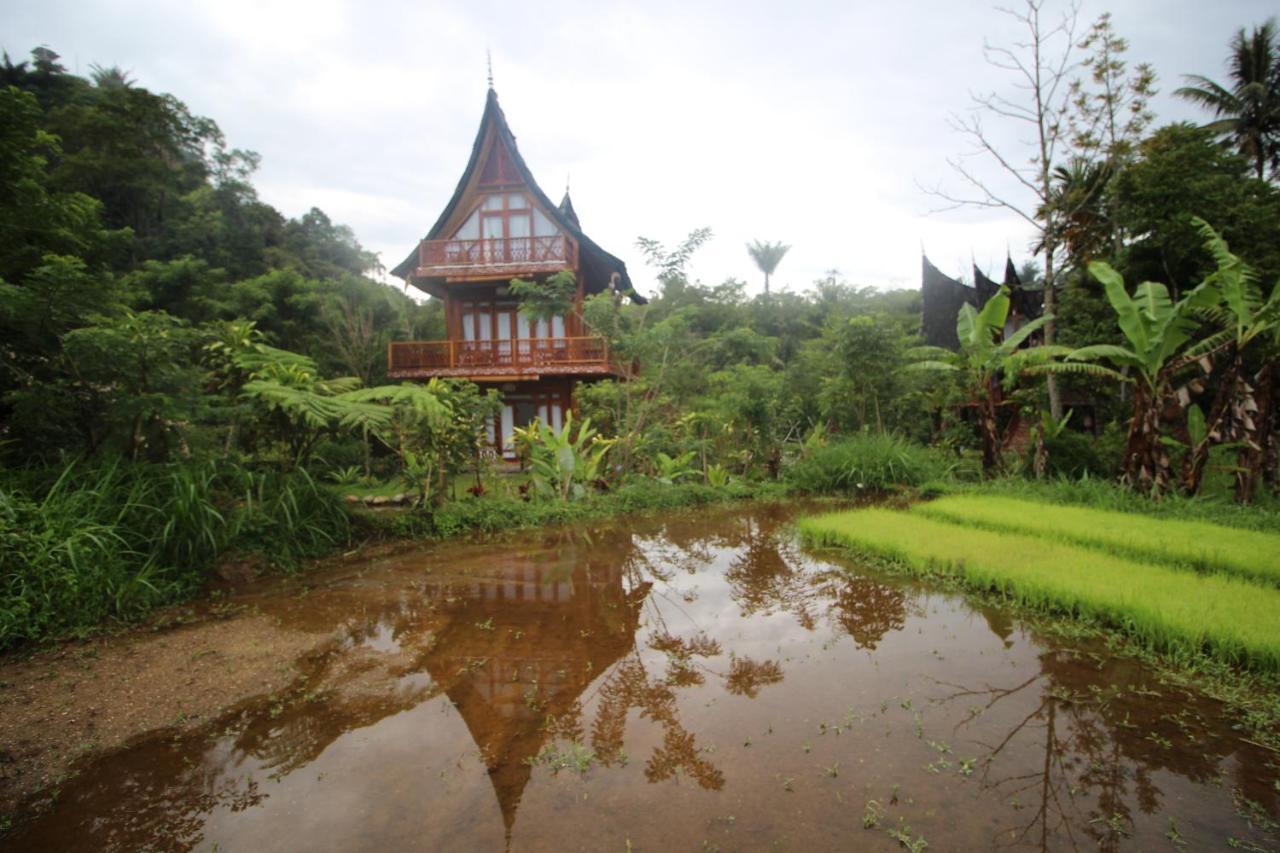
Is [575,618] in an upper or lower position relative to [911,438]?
lower

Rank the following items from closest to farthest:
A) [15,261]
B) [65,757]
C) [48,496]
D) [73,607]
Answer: [65,757], [73,607], [48,496], [15,261]

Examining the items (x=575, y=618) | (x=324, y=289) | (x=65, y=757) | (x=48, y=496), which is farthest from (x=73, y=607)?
(x=324, y=289)

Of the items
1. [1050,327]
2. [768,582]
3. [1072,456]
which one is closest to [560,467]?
[768,582]

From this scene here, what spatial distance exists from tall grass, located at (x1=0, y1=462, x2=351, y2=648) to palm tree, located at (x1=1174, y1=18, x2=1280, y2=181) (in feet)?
87.6

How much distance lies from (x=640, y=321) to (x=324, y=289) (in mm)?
8622

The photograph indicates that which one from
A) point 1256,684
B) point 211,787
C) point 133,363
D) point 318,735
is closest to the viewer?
point 211,787

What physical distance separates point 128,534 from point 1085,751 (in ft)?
20.6

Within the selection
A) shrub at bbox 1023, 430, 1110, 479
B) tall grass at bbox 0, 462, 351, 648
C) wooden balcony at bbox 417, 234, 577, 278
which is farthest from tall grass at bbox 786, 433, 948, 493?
wooden balcony at bbox 417, 234, 577, 278

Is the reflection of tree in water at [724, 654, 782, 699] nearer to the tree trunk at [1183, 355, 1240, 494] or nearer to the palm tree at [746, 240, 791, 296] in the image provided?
the tree trunk at [1183, 355, 1240, 494]

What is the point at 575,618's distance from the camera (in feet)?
14.5

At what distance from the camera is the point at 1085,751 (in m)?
2.61

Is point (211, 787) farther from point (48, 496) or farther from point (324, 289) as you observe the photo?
point (324, 289)

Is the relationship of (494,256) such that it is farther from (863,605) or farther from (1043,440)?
(863,605)

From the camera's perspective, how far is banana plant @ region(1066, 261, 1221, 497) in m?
7.21
